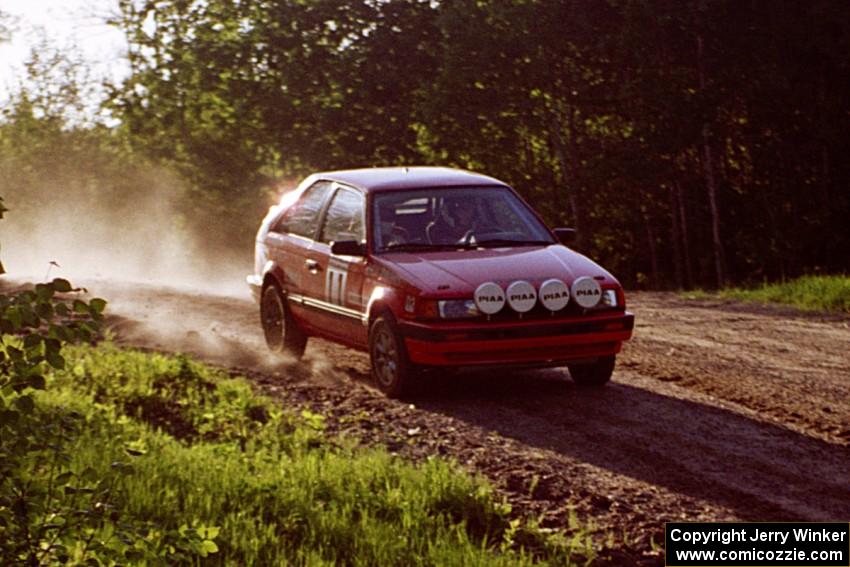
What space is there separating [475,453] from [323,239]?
355 centimetres

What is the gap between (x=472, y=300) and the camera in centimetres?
985

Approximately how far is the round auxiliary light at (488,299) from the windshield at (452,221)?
1033mm

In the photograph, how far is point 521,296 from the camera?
987 centimetres

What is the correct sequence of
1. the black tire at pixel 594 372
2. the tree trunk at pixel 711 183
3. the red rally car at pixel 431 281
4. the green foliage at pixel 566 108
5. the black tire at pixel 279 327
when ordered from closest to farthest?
the red rally car at pixel 431 281
the black tire at pixel 594 372
the black tire at pixel 279 327
the green foliage at pixel 566 108
the tree trunk at pixel 711 183

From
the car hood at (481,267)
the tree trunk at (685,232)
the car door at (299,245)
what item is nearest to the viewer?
the car hood at (481,267)

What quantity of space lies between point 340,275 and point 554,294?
6.52 ft

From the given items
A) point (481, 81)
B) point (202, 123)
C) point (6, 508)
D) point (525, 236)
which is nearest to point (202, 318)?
point (525, 236)

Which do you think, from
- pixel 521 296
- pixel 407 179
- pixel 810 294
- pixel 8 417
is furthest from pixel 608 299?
pixel 810 294

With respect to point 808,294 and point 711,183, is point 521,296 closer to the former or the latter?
point 808,294

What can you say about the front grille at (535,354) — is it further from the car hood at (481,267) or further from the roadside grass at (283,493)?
the roadside grass at (283,493)

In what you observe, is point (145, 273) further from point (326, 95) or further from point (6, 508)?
point (6, 508)

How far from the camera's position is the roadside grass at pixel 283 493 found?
680cm

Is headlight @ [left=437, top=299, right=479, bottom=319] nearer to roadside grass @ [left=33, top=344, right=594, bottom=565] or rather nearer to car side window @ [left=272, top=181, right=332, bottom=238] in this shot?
roadside grass @ [left=33, top=344, right=594, bottom=565]

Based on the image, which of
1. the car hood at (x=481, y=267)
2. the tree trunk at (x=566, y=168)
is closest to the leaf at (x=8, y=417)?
the car hood at (x=481, y=267)
